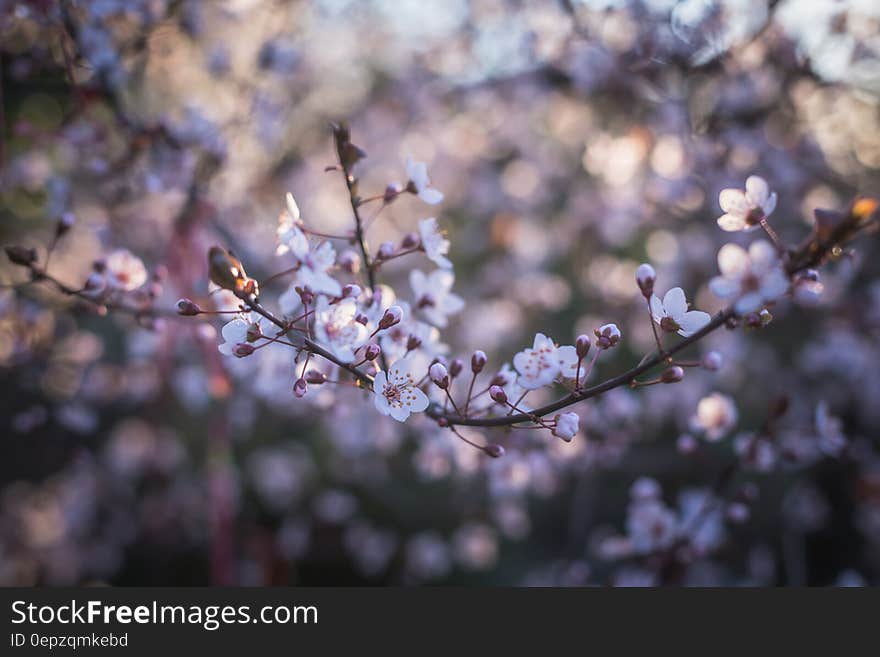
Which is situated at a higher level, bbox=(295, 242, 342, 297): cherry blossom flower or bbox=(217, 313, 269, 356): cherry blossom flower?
bbox=(295, 242, 342, 297): cherry blossom flower

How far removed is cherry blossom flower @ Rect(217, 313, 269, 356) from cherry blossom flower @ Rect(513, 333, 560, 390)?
1.63 ft

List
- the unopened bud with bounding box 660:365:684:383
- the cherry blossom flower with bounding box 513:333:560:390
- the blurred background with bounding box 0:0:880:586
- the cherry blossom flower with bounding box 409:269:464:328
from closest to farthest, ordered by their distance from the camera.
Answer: the unopened bud with bounding box 660:365:684:383, the cherry blossom flower with bounding box 513:333:560:390, the cherry blossom flower with bounding box 409:269:464:328, the blurred background with bounding box 0:0:880:586

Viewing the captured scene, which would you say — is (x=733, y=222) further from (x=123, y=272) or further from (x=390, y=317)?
(x=123, y=272)

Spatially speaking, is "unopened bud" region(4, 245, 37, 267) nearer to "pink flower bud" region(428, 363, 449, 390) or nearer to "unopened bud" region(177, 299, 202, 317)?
"unopened bud" region(177, 299, 202, 317)

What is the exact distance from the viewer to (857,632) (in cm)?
179

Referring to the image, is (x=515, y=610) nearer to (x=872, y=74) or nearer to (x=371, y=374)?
(x=371, y=374)

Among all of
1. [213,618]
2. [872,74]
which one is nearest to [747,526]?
[872,74]

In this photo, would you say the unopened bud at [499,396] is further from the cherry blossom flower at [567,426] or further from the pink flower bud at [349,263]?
the pink flower bud at [349,263]

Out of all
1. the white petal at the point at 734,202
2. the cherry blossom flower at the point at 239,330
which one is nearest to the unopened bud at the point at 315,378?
the cherry blossom flower at the point at 239,330

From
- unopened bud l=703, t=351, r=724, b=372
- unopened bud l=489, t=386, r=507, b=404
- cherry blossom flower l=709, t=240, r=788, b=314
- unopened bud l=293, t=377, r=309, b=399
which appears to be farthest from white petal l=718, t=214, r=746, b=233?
unopened bud l=293, t=377, r=309, b=399

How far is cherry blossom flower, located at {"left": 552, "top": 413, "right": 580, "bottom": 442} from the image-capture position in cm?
120

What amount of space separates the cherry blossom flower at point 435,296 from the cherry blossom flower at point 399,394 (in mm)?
249

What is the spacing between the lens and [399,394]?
50.2 inches

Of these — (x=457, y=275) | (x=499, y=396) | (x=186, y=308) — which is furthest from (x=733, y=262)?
(x=457, y=275)
